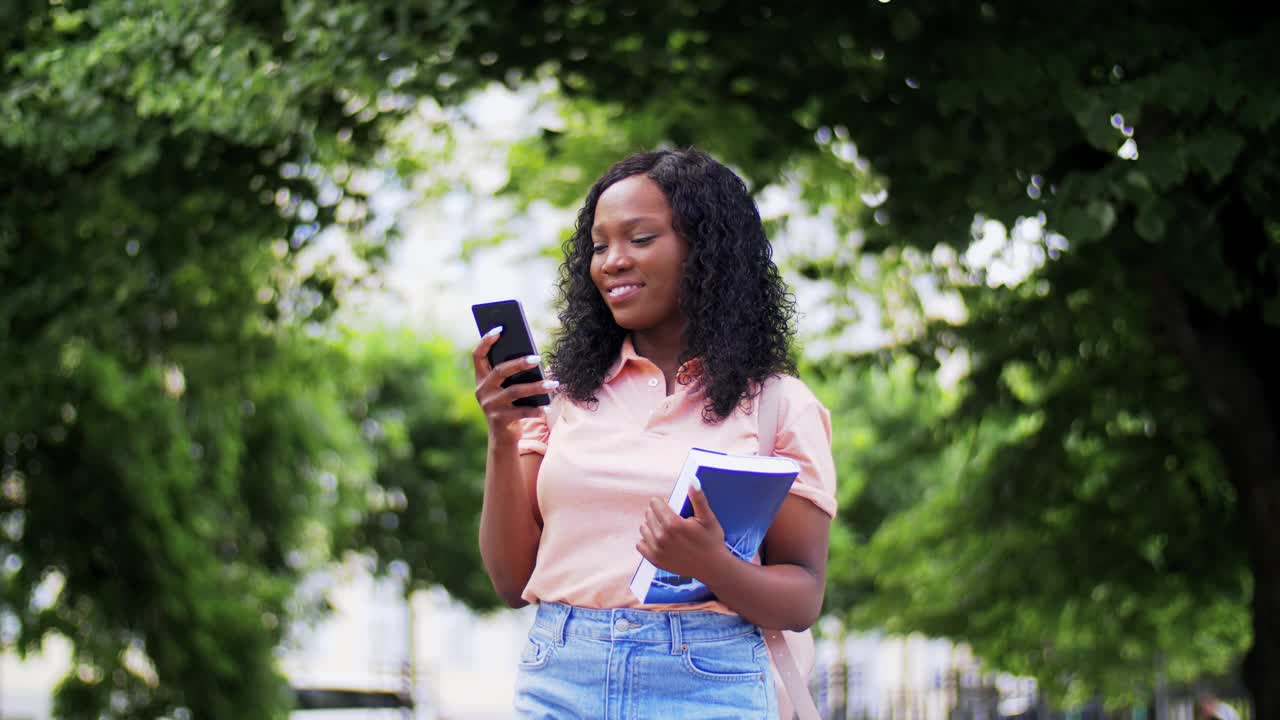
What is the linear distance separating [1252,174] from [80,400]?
8809mm

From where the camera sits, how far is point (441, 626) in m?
45.3

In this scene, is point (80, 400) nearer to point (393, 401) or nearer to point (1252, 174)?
point (1252, 174)

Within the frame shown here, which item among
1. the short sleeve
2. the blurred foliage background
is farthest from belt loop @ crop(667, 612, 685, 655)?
the blurred foliage background

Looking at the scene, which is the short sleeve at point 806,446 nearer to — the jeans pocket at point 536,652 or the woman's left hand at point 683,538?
the woman's left hand at point 683,538

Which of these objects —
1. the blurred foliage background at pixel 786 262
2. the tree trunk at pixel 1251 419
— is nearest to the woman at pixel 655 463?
the blurred foliage background at pixel 786 262

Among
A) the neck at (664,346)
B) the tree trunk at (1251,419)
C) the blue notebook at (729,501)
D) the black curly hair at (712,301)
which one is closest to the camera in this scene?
the blue notebook at (729,501)

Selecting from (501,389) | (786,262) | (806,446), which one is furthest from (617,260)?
(786,262)

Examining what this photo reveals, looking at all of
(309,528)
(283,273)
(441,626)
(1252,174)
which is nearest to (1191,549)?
(1252,174)

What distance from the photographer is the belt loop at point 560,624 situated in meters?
2.49

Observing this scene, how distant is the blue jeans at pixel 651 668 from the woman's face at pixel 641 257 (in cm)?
51

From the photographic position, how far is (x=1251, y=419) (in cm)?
783

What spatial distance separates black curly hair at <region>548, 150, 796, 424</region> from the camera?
2.55m

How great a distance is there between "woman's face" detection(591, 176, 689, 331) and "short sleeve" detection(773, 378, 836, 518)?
0.26 meters

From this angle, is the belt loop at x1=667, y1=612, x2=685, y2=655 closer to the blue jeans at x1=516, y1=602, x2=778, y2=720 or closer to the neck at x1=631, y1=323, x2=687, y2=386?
the blue jeans at x1=516, y1=602, x2=778, y2=720
